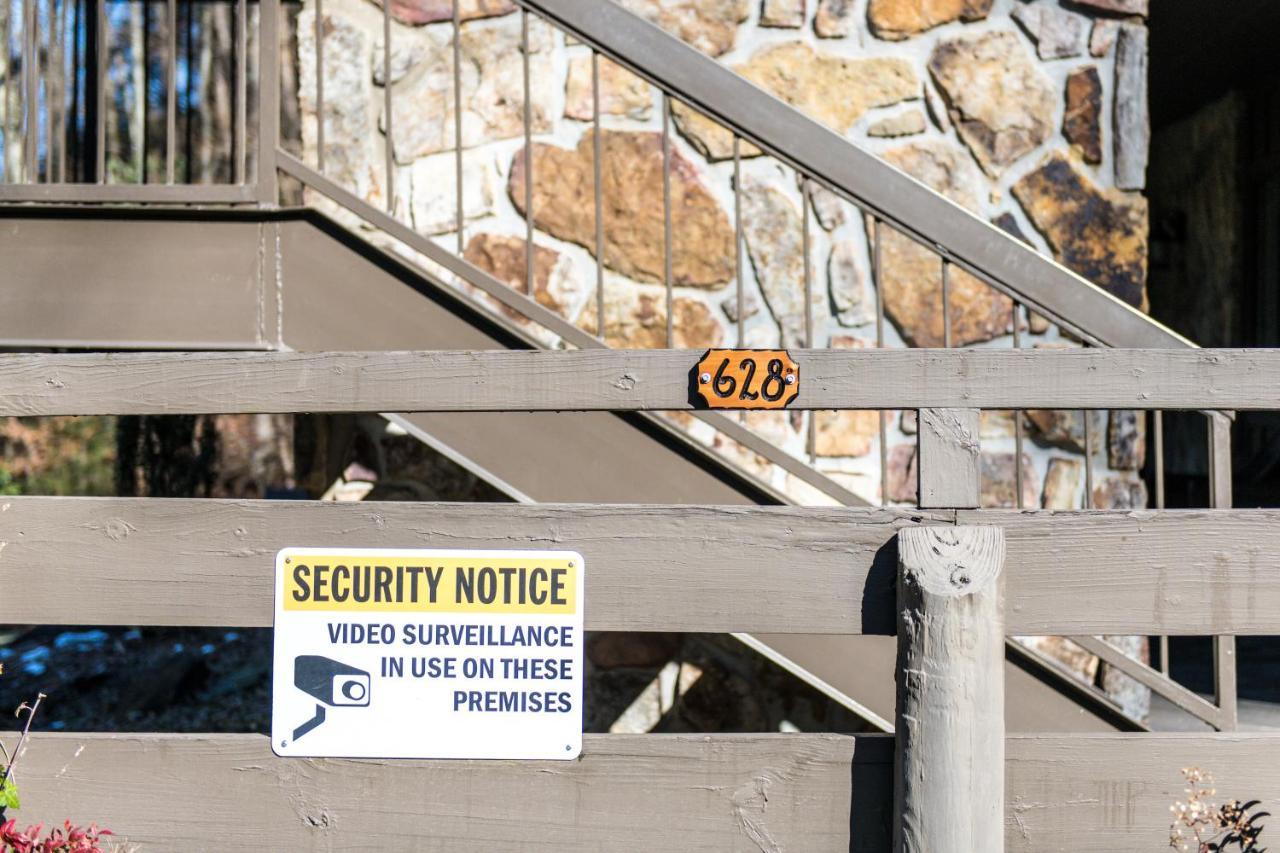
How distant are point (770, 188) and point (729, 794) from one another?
2480mm

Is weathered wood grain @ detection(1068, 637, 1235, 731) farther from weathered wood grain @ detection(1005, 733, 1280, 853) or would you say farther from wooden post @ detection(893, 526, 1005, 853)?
wooden post @ detection(893, 526, 1005, 853)

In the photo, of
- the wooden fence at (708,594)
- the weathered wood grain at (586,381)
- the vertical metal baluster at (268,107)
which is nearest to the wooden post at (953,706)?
the wooden fence at (708,594)

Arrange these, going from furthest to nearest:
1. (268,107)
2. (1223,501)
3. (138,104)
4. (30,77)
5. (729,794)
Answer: (138,104), (30,77), (268,107), (1223,501), (729,794)

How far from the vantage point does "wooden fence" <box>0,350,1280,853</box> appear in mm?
2100

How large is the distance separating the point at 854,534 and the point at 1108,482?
7.56 feet

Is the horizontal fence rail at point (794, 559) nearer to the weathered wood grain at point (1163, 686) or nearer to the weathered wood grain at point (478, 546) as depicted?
the weathered wood grain at point (478, 546)

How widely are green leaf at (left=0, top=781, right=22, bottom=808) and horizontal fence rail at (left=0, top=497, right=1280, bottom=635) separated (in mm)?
348

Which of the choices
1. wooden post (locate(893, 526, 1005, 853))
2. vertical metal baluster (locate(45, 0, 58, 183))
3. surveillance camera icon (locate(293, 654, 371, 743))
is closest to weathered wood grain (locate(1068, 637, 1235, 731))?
wooden post (locate(893, 526, 1005, 853))

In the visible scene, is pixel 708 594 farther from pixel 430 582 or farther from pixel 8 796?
pixel 8 796

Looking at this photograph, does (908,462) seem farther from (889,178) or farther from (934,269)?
(889,178)

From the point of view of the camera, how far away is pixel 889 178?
8.92ft

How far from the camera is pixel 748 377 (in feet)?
6.93

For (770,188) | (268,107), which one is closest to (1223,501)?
(770,188)

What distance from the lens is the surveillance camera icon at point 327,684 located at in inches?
82.3
